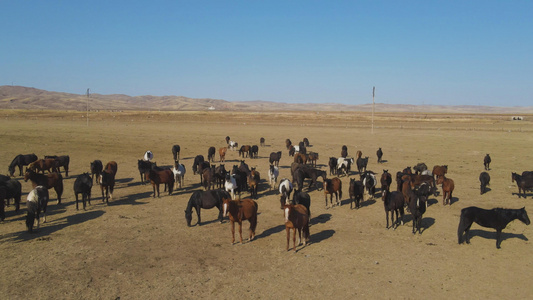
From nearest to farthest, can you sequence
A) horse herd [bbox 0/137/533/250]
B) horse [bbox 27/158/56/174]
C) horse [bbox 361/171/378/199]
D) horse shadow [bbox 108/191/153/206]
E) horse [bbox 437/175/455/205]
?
horse herd [bbox 0/137/533/250]
horse [bbox 437/175/455/205]
horse shadow [bbox 108/191/153/206]
horse [bbox 361/171/378/199]
horse [bbox 27/158/56/174]

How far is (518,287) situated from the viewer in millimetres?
8148

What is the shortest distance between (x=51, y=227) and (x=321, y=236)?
9070 mm

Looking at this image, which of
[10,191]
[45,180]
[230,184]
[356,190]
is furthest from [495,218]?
[10,191]

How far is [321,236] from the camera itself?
11.4m

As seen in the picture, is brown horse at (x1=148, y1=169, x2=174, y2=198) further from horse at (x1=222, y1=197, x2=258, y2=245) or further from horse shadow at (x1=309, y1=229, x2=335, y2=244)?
horse shadow at (x1=309, y1=229, x2=335, y2=244)

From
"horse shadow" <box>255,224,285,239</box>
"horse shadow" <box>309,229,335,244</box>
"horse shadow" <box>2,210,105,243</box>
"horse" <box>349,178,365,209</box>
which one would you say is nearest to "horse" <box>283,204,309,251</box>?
"horse shadow" <box>309,229,335,244</box>

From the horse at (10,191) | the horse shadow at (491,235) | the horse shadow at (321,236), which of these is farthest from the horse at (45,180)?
the horse shadow at (491,235)

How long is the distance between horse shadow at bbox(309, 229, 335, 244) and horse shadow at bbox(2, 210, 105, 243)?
26.3 feet

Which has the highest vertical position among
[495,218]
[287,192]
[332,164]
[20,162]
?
[20,162]

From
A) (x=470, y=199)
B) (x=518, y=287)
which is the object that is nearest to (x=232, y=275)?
(x=518, y=287)

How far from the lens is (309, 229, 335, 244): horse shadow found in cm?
1108

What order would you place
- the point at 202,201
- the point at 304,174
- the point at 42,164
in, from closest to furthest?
the point at 202,201 < the point at 304,174 < the point at 42,164

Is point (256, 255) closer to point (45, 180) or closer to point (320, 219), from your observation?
point (320, 219)

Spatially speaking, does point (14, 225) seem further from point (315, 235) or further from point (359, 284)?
point (359, 284)
